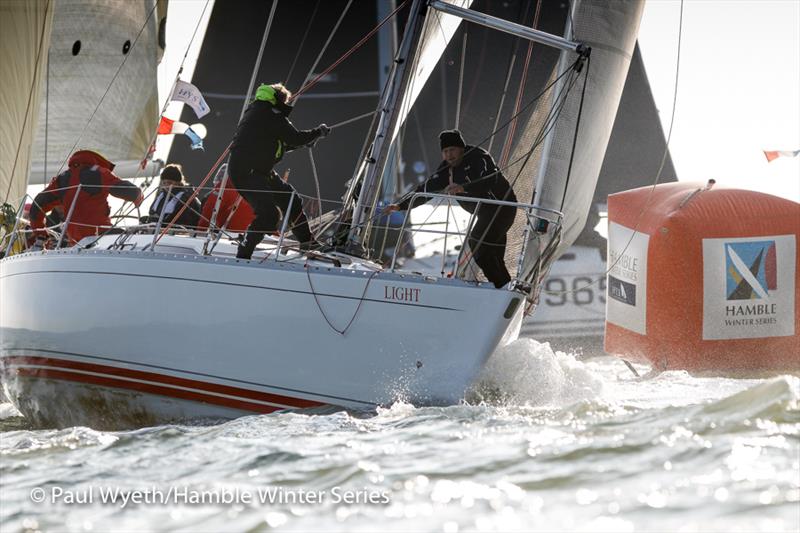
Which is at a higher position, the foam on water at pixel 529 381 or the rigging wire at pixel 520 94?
the rigging wire at pixel 520 94

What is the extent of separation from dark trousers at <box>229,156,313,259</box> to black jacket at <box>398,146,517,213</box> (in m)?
0.68

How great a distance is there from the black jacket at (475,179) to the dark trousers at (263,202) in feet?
2.25

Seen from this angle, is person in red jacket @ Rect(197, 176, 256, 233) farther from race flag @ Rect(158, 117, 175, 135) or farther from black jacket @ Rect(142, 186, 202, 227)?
race flag @ Rect(158, 117, 175, 135)

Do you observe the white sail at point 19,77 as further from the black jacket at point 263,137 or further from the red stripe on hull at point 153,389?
the black jacket at point 263,137

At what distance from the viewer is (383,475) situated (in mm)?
3811

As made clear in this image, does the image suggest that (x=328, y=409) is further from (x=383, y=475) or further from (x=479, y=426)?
(x=383, y=475)

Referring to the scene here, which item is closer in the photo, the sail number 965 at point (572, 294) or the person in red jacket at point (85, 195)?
the person in red jacket at point (85, 195)

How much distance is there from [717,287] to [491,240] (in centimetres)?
476

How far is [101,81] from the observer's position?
12.5m

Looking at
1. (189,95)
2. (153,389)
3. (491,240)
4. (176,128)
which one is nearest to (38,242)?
(189,95)

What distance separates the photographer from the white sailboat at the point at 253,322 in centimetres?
611

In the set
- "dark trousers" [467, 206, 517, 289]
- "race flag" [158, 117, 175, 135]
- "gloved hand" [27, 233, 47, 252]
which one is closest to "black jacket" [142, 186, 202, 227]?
"gloved hand" [27, 233, 47, 252]

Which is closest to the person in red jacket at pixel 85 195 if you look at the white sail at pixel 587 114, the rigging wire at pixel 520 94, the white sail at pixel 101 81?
the rigging wire at pixel 520 94

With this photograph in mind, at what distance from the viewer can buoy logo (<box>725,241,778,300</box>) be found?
1066cm
